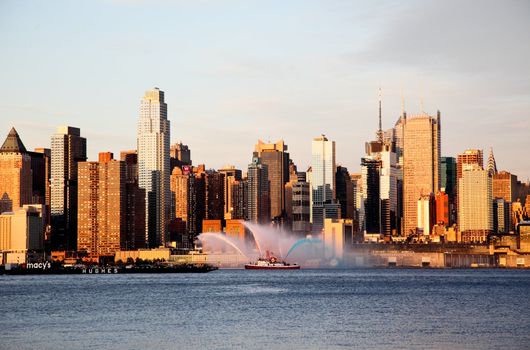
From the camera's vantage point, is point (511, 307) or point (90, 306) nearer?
point (511, 307)

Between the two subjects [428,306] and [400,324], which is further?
[428,306]

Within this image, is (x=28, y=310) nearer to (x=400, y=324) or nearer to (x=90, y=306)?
(x=90, y=306)

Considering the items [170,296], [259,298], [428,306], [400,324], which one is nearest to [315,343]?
[400,324]

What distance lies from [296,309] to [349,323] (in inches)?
685

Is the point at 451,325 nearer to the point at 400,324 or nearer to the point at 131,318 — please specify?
the point at 400,324

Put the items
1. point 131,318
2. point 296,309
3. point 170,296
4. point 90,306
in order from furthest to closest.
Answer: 1. point 170,296
2. point 90,306
3. point 296,309
4. point 131,318

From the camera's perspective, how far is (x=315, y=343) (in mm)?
70625

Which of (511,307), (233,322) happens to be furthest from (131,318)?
(511,307)

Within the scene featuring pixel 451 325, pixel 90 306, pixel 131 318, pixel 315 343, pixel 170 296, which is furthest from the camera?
pixel 170 296

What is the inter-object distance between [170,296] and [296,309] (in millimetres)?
32038

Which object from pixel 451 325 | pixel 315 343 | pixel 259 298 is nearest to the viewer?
pixel 315 343

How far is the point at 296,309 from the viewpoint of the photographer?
102938 millimetres

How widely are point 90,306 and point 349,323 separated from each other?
35.9 meters

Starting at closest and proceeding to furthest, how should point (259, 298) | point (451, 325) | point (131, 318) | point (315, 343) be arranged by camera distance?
point (315, 343) < point (451, 325) < point (131, 318) < point (259, 298)
